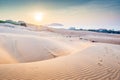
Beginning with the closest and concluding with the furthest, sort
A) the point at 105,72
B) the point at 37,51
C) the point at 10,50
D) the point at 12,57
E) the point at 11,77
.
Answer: the point at 11,77
the point at 105,72
the point at 12,57
the point at 10,50
the point at 37,51

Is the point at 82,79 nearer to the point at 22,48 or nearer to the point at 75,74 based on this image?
the point at 75,74

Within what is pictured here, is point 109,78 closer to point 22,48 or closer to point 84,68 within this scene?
point 84,68

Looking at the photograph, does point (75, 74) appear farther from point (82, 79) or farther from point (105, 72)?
point (105, 72)

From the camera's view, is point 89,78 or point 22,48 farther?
point 22,48

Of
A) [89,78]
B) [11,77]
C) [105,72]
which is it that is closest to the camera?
[11,77]

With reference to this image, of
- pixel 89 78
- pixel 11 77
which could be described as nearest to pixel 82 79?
pixel 89 78

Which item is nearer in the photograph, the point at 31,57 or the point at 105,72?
the point at 105,72

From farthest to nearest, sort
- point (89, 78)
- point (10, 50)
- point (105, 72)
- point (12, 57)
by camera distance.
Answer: point (10, 50)
point (12, 57)
point (105, 72)
point (89, 78)

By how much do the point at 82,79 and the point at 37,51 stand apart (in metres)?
5.46

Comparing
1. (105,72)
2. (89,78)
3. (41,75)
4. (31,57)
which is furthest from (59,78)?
(31,57)

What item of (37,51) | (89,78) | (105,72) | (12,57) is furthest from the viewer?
(37,51)

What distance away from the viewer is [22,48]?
983 cm

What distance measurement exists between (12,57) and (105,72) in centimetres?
512

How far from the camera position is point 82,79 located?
4.88 metres
